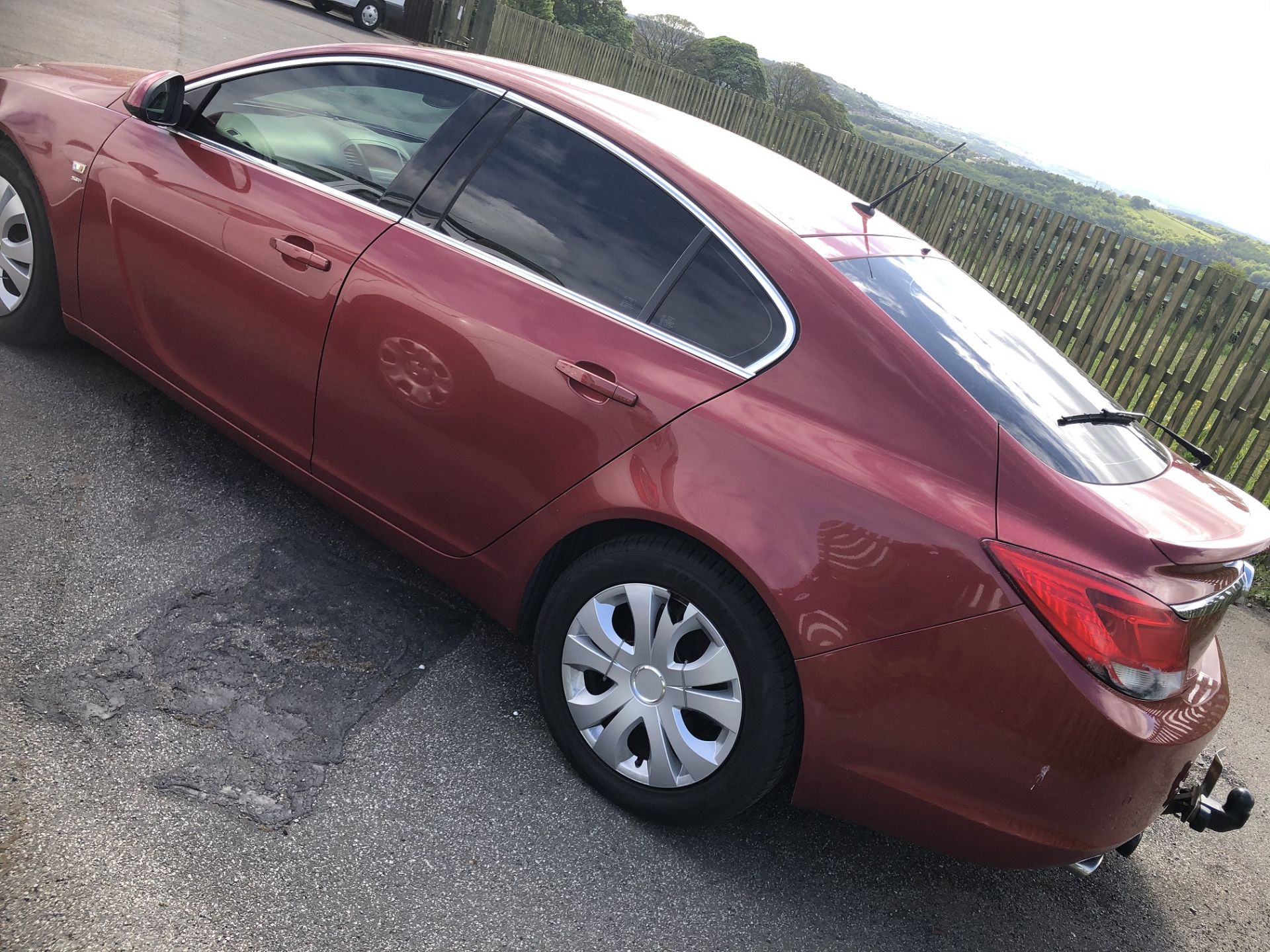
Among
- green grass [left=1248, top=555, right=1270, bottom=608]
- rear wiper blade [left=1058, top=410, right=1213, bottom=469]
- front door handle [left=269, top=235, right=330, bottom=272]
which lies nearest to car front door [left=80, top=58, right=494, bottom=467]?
front door handle [left=269, top=235, right=330, bottom=272]

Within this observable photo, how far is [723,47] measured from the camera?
18.6m

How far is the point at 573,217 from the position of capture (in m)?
2.82

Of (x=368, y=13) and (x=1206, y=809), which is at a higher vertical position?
(x=368, y=13)

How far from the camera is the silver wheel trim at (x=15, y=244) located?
396cm

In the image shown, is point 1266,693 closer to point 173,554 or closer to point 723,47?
point 173,554

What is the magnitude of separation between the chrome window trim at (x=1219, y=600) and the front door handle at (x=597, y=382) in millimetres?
1346

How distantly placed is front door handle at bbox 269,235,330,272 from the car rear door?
138mm

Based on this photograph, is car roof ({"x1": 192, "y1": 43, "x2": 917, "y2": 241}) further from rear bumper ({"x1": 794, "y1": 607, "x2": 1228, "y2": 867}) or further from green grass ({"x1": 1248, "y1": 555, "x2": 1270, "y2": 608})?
green grass ({"x1": 1248, "y1": 555, "x2": 1270, "y2": 608})

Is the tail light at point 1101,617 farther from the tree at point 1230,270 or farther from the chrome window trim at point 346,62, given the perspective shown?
the tree at point 1230,270

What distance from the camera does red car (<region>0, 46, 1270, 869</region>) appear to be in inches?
87.7

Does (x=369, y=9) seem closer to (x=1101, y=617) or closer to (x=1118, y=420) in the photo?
(x=1118, y=420)

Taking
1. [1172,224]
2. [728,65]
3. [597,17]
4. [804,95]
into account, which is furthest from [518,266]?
[597,17]

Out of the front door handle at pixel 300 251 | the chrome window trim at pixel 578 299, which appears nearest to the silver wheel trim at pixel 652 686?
the chrome window trim at pixel 578 299

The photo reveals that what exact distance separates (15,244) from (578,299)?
8.86 ft
